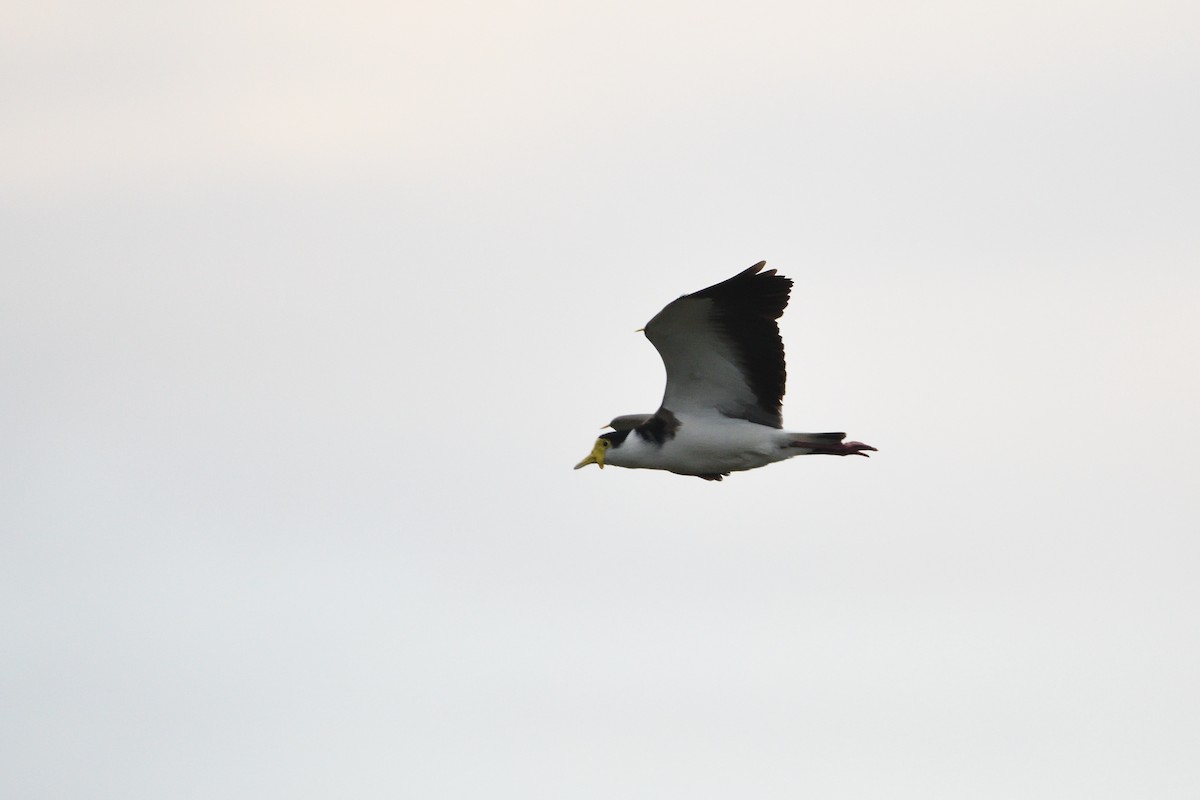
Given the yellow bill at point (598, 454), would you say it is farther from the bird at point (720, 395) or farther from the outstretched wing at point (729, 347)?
the outstretched wing at point (729, 347)

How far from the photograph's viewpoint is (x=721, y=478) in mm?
26188

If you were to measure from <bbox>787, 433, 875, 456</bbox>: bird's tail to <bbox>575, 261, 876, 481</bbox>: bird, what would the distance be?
1cm

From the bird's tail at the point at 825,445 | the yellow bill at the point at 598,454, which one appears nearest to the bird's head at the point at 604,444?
the yellow bill at the point at 598,454

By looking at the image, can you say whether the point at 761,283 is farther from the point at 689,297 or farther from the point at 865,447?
the point at 865,447

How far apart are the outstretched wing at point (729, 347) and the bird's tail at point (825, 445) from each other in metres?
Result: 0.61

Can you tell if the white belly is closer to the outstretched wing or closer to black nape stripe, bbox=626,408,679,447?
black nape stripe, bbox=626,408,679,447

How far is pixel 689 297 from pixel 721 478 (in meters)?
3.61

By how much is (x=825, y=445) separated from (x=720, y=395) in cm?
155

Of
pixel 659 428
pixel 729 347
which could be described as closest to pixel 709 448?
pixel 659 428

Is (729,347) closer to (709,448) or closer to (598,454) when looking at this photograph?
(709,448)

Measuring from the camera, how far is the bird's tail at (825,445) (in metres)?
24.3

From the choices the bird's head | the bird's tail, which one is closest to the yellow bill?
the bird's head

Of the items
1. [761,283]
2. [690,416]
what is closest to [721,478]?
[690,416]

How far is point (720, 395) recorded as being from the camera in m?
25.1
